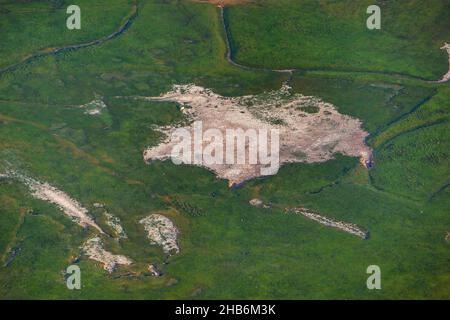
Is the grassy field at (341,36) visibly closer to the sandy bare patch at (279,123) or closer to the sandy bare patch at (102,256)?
the sandy bare patch at (279,123)

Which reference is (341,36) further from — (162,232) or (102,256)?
(102,256)

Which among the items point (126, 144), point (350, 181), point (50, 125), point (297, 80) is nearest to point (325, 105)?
point (297, 80)

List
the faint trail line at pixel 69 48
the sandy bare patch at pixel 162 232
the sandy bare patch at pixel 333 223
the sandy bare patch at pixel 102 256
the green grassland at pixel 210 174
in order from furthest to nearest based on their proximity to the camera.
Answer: the faint trail line at pixel 69 48, the sandy bare patch at pixel 333 223, the sandy bare patch at pixel 162 232, the sandy bare patch at pixel 102 256, the green grassland at pixel 210 174

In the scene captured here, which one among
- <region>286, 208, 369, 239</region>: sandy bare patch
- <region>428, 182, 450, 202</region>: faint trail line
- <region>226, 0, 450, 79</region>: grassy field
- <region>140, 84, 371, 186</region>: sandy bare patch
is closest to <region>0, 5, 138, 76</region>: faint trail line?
<region>226, 0, 450, 79</region>: grassy field

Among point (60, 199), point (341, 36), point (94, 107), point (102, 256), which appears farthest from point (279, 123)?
point (102, 256)

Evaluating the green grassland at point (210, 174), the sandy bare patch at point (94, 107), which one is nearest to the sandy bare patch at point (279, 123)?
the green grassland at point (210, 174)
